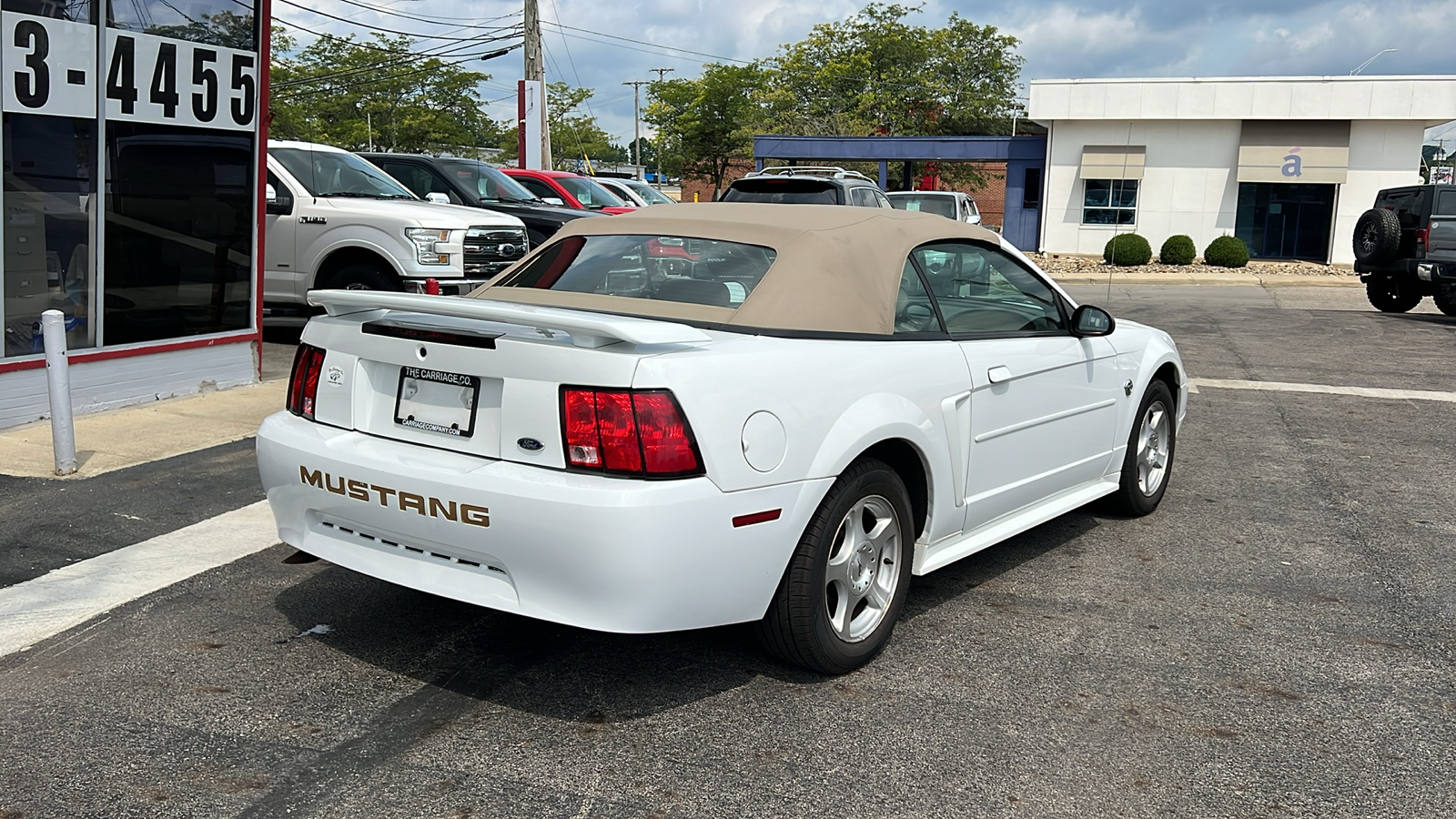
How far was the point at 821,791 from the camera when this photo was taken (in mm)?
3277

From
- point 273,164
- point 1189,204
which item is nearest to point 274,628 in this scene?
point 273,164

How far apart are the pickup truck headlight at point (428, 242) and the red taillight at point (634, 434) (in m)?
8.20

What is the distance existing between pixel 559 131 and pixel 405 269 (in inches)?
2822

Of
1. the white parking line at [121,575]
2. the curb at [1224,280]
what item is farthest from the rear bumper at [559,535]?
the curb at [1224,280]

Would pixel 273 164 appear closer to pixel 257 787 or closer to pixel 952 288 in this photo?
pixel 952 288

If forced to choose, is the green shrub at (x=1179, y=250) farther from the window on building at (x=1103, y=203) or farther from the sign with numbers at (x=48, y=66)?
the sign with numbers at (x=48, y=66)

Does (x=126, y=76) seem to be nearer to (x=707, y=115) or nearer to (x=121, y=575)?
(x=121, y=575)

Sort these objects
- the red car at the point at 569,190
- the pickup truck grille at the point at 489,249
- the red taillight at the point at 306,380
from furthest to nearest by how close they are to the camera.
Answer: the red car at the point at 569,190 → the pickup truck grille at the point at 489,249 → the red taillight at the point at 306,380

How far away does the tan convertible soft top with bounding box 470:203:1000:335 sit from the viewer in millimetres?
4215

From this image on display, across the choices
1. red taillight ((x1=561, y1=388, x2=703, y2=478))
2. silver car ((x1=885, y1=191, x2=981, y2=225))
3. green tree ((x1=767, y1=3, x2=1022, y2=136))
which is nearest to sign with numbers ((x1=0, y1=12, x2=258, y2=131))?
red taillight ((x1=561, y1=388, x2=703, y2=478))

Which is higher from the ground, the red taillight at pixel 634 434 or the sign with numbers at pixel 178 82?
A: the sign with numbers at pixel 178 82

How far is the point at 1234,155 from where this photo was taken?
36.8 meters

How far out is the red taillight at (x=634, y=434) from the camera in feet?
11.2

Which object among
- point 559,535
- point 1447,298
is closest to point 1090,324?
point 559,535
